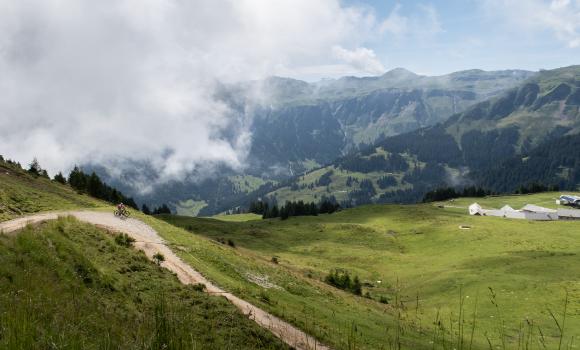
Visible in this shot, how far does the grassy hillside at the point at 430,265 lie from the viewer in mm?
35719

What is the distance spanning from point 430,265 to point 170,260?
50084mm

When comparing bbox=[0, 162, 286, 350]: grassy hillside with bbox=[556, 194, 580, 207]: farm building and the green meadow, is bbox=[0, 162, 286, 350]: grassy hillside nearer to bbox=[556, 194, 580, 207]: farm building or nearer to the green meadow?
the green meadow

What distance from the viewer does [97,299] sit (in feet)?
50.4

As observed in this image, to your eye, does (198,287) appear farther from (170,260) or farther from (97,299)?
(97,299)

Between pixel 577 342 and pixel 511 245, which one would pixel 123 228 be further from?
pixel 511 245

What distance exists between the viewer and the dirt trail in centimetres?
2128

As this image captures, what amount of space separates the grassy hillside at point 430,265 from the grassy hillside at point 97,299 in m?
4.88

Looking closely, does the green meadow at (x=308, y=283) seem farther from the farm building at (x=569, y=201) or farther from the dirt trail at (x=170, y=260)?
the farm building at (x=569, y=201)

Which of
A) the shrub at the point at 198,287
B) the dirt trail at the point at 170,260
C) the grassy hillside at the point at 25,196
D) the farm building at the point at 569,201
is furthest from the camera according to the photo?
the farm building at the point at 569,201

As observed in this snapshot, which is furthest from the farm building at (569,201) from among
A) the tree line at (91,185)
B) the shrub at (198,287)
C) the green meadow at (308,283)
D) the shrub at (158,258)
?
the shrub at (198,287)

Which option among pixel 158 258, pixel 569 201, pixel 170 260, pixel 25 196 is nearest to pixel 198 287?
pixel 158 258

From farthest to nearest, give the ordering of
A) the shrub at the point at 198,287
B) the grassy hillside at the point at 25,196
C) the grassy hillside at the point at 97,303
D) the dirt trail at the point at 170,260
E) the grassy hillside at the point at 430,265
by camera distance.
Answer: the grassy hillside at the point at 25,196, the grassy hillside at the point at 430,265, the shrub at the point at 198,287, the dirt trail at the point at 170,260, the grassy hillside at the point at 97,303

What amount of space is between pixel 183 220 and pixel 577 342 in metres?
90.1

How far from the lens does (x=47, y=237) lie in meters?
21.4
